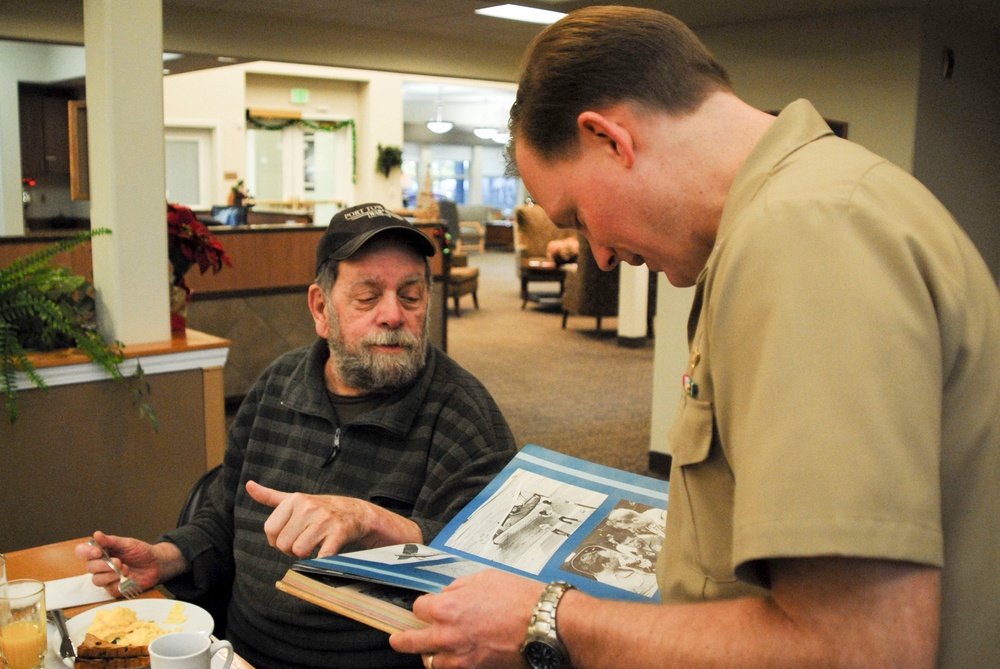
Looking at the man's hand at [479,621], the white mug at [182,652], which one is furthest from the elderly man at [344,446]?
the man's hand at [479,621]

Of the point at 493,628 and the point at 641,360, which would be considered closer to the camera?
the point at 493,628

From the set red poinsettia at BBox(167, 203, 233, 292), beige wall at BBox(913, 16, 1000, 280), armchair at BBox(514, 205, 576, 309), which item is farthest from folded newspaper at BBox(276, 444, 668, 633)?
armchair at BBox(514, 205, 576, 309)

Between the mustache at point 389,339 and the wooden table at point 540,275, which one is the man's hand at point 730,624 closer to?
the mustache at point 389,339

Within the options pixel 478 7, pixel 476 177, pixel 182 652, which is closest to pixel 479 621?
pixel 182 652

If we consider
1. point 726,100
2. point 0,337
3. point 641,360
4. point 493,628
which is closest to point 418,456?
point 493,628

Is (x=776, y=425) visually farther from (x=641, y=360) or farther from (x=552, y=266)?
(x=552, y=266)

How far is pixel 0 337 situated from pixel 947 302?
285 centimetres

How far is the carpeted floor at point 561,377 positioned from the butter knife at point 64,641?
13.3 feet

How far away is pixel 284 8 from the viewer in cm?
626

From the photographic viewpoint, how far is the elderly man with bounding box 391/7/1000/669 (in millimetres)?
664

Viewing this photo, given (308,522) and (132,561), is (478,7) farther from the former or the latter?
(308,522)

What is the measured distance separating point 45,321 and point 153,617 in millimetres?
1907

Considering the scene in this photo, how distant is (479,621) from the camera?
0.89 m

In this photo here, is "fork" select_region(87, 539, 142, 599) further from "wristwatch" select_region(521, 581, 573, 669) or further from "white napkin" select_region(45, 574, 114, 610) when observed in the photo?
"wristwatch" select_region(521, 581, 573, 669)
